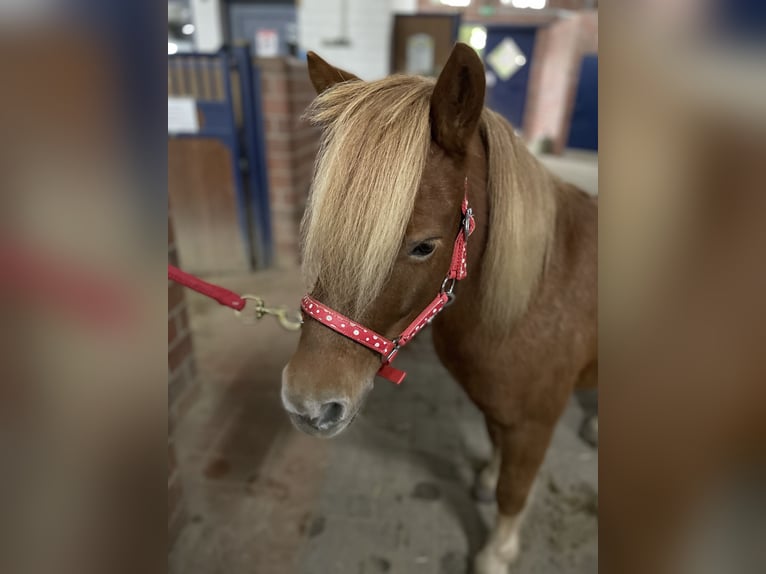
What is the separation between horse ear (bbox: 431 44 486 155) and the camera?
766 millimetres

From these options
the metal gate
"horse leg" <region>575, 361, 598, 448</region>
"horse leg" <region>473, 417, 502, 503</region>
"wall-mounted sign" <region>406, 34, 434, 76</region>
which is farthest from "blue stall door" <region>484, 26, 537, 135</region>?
"horse leg" <region>473, 417, 502, 503</region>

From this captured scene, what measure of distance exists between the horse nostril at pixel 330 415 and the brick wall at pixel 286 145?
2.86 meters

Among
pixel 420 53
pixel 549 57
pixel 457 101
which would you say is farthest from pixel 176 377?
pixel 549 57

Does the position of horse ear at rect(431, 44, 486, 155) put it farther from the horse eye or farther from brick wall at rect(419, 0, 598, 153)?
brick wall at rect(419, 0, 598, 153)

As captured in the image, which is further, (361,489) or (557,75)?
(557,75)

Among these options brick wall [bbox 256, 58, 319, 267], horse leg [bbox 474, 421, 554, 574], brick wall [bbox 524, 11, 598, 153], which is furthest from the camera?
brick wall [bbox 524, 11, 598, 153]

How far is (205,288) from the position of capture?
3.80 feet

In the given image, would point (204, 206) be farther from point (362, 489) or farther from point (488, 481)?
point (488, 481)

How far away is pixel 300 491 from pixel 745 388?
1.82m

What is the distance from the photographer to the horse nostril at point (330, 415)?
35.1 inches

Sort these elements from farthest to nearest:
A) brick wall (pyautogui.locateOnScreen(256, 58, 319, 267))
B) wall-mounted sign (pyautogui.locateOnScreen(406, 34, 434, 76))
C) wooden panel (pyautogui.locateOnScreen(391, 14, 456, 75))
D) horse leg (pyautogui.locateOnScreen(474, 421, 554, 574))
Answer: wall-mounted sign (pyautogui.locateOnScreen(406, 34, 434, 76)) → wooden panel (pyautogui.locateOnScreen(391, 14, 456, 75)) → brick wall (pyautogui.locateOnScreen(256, 58, 319, 267)) → horse leg (pyautogui.locateOnScreen(474, 421, 554, 574))

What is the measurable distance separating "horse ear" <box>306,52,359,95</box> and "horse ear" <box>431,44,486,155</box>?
344mm

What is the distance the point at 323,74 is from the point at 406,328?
26.5 inches

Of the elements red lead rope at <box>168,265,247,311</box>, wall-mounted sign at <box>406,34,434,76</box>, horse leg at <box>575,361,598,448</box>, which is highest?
wall-mounted sign at <box>406,34,434,76</box>
